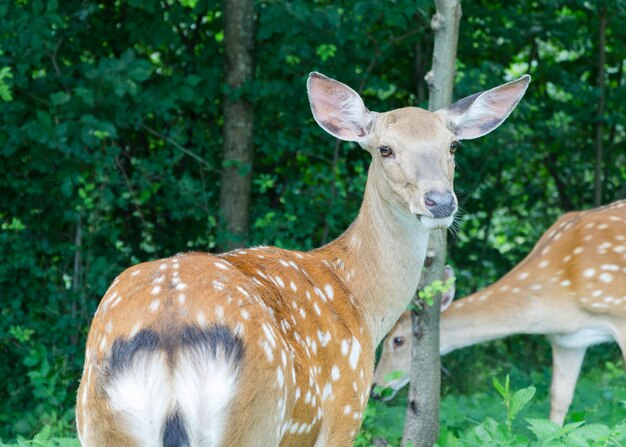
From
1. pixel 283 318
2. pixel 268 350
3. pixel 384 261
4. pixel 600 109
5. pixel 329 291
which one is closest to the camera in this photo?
pixel 268 350

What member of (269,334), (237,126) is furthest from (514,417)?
(237,126)

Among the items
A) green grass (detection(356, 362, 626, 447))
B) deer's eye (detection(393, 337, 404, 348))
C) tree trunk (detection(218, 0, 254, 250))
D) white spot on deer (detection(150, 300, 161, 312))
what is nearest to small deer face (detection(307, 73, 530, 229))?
green grass (detection(356, 362, 626, 447))

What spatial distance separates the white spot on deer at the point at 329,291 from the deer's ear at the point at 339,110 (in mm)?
859

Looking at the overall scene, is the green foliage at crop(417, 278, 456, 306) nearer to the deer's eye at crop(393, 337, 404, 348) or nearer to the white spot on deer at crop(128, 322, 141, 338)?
the white spot on deer at crop(128, 322, 141, 338)

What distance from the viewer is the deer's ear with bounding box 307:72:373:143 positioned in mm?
5043

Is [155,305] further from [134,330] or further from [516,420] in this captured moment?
[516,420]

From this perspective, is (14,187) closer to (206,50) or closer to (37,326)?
(37,326)

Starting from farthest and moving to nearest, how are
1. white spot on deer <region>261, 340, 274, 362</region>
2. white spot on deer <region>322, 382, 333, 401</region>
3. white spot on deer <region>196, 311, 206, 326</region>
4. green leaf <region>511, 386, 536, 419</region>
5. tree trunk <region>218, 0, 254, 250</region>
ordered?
tree trunk <region>218, 0, 254, 250</region> → green leaf <region>511, 386, 536, 419</region> → white spot on deer <region>322, 382, 333, 401</region> → white spot on deer <region>261, 340, 274, 362</region> → white spot on deer <region>196, 311, 206, 326</region>

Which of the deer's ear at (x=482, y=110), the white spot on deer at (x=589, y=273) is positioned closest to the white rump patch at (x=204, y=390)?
the deer's ear at (x=482, y=110)

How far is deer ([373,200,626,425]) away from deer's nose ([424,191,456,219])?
2.73 metres

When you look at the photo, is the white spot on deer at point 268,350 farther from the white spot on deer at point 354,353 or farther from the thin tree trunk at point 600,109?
the thin tree trunk at point 600,109

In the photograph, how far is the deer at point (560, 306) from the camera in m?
7.02

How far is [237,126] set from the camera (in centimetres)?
849

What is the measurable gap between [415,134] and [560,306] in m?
2.84
